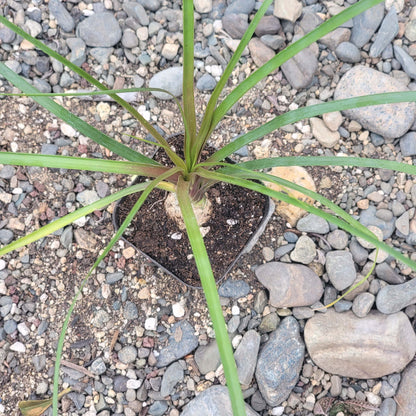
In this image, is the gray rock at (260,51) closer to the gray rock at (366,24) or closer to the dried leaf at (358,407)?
the gray rock at (366,24)

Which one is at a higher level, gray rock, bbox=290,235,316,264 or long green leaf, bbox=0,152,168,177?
long green leaf, bbox=0,152,168,177

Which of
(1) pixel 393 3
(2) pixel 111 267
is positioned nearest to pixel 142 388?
(2) pixel 111 267

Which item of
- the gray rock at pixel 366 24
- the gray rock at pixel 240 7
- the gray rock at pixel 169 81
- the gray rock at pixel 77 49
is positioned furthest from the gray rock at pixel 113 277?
the gray rock at pixel 366 24

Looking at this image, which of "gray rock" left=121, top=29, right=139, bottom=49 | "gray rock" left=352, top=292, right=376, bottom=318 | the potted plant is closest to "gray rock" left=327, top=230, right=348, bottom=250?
"gray rock" left=352, top=292, right=376, bottom=318

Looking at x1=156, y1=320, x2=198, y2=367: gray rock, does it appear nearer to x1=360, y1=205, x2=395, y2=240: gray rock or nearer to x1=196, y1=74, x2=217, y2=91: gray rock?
x1=360, y1=205, x2=395, y2=240: gray rock

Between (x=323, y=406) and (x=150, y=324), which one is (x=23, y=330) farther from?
(x=323, y=406)

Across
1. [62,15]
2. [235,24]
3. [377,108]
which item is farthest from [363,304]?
[62,15]
